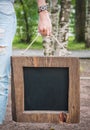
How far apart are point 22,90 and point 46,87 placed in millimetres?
225

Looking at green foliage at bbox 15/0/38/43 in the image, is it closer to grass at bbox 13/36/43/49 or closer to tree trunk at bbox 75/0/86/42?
grass at bbox 13/36/43/49

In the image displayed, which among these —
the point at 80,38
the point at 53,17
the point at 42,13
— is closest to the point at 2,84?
the point at 42,13

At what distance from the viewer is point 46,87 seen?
5.11 meters

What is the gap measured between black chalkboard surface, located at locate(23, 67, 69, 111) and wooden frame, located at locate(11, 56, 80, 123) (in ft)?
0.14

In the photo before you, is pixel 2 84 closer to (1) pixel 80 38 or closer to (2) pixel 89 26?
(2) pixel 89 26

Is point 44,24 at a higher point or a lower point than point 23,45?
higher

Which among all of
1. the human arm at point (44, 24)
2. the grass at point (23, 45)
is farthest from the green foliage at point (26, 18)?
the human arm at point (44, 24)

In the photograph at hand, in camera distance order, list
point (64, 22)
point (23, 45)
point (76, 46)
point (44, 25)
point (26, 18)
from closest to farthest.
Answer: point (44, 25)
point (64, 22)
point (76, 46)
point (23, 45)
point (26, 18)

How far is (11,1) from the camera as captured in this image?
5.17m

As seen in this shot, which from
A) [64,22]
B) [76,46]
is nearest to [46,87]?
[64,22]

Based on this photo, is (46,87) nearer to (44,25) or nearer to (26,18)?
(44,25)

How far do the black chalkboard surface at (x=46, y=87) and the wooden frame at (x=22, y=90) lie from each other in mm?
42

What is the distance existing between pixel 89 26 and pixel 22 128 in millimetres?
17750

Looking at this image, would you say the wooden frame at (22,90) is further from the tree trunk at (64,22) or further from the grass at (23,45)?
the grass at (23,45)
